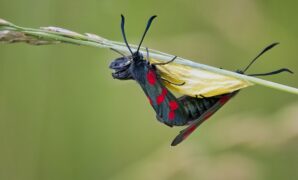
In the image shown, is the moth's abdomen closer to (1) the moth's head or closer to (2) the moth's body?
(2) the moth's body

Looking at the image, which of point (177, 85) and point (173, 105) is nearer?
point (177, 85)

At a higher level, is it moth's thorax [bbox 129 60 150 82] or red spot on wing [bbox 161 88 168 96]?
moth's thorax [bbox 129 60 150 82]

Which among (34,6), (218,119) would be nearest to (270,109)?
(218,119)

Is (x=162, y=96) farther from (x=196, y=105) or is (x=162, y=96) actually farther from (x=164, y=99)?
(x=196, y=105)

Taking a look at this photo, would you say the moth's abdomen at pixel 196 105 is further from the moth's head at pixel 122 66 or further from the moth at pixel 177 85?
the moth's head at pixel 122 66

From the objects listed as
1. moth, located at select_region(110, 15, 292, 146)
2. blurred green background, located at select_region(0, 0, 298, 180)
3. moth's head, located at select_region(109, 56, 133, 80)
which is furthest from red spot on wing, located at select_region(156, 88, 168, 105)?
blurred green background, located at select_region(0, 0, 298, 180)

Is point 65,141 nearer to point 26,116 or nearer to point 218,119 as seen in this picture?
point 26,116

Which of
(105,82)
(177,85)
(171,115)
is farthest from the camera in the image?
(105,82)

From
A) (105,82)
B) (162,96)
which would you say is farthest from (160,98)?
(105,82)
